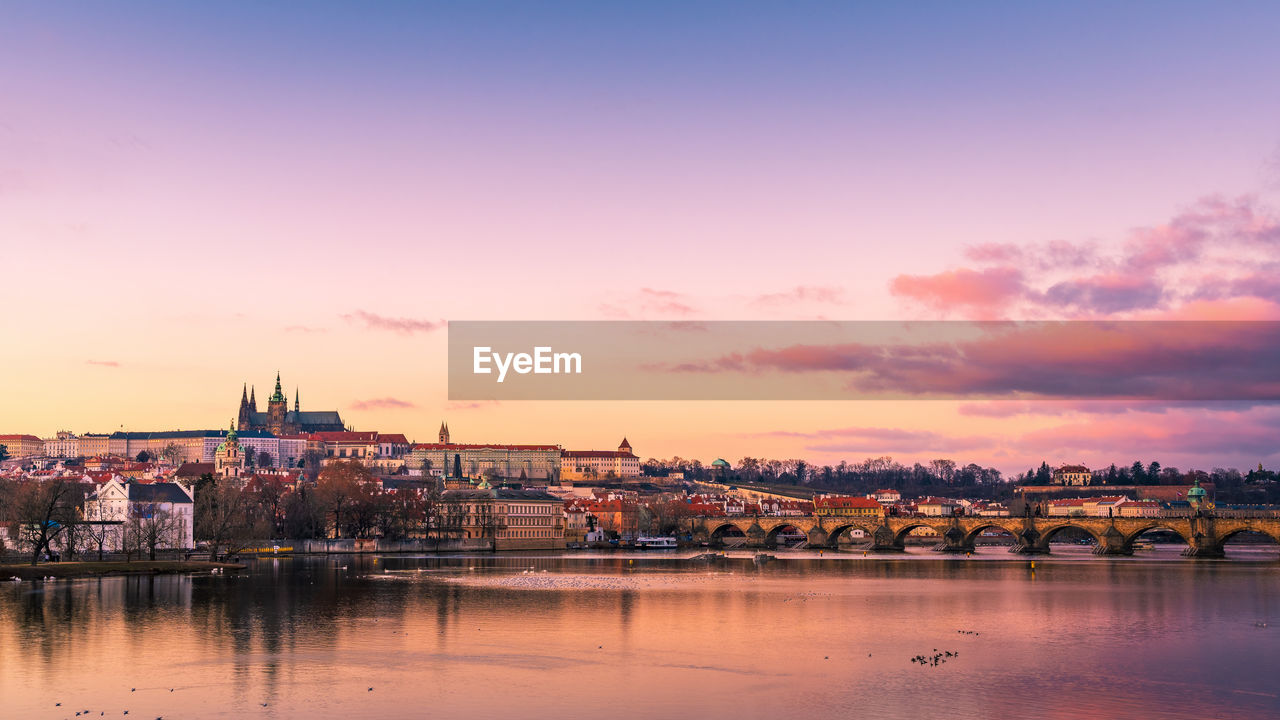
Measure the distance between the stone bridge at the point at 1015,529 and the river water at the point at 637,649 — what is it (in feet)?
105

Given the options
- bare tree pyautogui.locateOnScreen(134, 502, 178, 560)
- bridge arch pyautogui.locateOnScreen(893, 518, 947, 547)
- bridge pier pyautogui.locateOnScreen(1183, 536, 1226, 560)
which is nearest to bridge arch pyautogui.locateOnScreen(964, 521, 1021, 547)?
bridge arch pyautogui.locateOnScreen(893, 518, 947, 547)

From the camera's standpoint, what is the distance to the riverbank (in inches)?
2628

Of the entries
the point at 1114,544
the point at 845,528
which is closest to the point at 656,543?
the point at 845,528

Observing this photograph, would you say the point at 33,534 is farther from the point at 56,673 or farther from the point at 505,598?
the point at 56,673

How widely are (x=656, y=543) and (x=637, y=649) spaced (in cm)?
10950

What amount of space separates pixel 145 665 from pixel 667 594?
99.9 feet

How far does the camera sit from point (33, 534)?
78375 mm

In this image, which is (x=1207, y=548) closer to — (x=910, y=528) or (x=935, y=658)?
(x=910, y=528)

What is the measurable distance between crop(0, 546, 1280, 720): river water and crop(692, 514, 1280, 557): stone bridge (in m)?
31.9

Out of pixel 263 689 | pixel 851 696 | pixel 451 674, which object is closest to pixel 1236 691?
pixel 851 696

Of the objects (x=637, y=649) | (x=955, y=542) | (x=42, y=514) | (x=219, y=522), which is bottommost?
(x=955, y=542)

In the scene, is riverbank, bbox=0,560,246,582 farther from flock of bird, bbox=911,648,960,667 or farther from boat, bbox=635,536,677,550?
boat, bbox=635,536,677,550

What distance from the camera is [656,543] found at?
146750mm

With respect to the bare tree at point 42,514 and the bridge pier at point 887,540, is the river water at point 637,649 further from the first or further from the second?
the bridge pier at point 887,540
